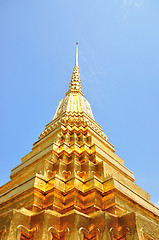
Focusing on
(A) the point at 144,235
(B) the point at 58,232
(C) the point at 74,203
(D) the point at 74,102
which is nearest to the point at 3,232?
(B) the point at 58,232

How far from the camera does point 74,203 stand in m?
7.65

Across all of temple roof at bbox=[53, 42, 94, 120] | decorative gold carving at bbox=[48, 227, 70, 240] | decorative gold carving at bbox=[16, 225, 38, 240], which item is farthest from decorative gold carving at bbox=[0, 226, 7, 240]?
temple roof at bbox=[53, 42, 94, 120]

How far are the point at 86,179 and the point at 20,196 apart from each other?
2.29 m

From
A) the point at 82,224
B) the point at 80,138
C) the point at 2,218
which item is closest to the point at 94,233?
the point at 82,224

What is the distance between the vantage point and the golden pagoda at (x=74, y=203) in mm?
6090

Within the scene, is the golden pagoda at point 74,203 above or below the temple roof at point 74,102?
below

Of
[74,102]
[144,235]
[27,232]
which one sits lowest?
[144,235]

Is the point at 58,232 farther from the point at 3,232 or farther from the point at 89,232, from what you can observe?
the point at 3,232

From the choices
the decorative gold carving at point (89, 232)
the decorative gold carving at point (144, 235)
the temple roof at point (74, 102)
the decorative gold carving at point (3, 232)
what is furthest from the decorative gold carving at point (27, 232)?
the temple roof at point (74, 102)

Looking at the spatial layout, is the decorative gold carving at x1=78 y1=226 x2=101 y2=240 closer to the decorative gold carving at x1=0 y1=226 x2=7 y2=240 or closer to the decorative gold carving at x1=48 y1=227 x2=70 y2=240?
the decorative gold carving at x1=48 y1=227 x2=70 y2=240

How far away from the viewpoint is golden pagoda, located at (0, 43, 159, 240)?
20.0ft

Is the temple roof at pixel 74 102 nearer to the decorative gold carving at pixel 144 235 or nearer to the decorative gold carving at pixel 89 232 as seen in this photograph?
the decorative gold carving at pixel 89 232

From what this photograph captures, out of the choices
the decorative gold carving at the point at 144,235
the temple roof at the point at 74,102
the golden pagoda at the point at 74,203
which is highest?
the temple roof at the point at 74,102

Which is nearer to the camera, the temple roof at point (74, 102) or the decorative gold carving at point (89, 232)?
the decorative gold carving at point (89, 232)
